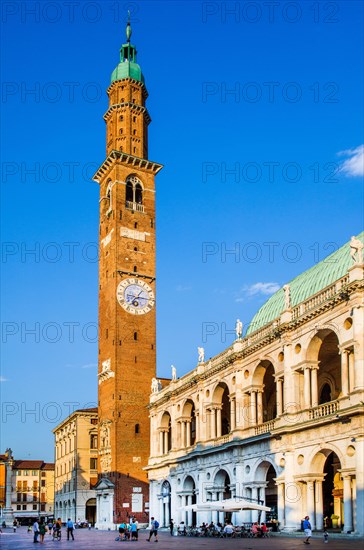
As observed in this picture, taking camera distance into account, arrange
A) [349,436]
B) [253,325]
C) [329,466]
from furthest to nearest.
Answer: [253,325]
[329,466]
[349,436]

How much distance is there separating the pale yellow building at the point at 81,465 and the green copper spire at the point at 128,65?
40551 mm

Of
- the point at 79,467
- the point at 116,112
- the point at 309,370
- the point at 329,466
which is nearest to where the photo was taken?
the point at 309,370

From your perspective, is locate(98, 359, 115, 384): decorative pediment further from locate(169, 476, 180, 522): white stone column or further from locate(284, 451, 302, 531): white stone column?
locate(284, 451, 302, 531): white stone column

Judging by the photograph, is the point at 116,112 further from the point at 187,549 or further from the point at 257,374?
the point at 187,549

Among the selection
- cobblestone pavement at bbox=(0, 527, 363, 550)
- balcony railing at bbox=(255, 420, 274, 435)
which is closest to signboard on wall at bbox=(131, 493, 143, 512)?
balcony railing at bbox=(255, 420, 274, 435)

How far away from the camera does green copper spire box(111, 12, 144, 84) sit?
7812cm

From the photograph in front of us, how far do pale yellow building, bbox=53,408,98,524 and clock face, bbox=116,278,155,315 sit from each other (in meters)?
23.7

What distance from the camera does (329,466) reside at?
4312 centimetres

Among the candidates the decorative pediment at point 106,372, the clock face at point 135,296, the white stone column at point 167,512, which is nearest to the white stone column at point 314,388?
the white stone column at point 167,512

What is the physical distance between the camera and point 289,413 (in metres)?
39.4

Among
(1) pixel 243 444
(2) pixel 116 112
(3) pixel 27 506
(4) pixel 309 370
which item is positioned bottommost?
(3) pixel 27 506

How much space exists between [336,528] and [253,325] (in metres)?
21.5

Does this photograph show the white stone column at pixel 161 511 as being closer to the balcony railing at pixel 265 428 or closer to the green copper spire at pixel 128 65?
the balcony railing at pixel 265 428

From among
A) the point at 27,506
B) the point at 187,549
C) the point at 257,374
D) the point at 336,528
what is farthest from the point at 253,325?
the point at 27,506
